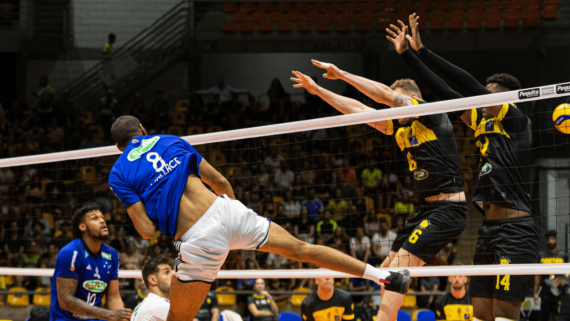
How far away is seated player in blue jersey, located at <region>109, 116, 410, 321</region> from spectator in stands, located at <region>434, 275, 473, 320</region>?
589 centimetres

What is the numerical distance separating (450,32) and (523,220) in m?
14.6

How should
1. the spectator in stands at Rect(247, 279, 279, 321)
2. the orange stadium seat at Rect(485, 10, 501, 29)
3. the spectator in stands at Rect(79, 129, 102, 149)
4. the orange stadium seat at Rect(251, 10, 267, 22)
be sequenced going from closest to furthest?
the spectator in stands at Rect(247, 279, 279, 321), the spectator in stands at Rect(79, 129, 102, 149), the orange stadium seat at Rect(485, 10, 501, 29), the orange stadium seat at Rect(251, 10, 267, 22)

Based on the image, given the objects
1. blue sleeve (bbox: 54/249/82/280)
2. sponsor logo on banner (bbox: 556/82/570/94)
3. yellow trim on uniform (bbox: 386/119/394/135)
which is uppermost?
sponsor logo on banner (bbox: 556/82/570/94)

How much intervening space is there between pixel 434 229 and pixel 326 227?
7.60 meters

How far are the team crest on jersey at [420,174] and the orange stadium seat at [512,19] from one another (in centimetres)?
1458

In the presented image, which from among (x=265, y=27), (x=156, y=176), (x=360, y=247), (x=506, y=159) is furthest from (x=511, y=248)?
(x=265, y=27)

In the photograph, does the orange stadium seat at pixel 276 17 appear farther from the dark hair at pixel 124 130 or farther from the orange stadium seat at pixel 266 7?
the dark hair at pixel 124 130

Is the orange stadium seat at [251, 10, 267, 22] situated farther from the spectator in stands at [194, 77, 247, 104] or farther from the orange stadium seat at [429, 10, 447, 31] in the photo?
the orange stadium seat at [429, 10, 447, 31]

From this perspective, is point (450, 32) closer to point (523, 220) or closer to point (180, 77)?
point (180, 77)

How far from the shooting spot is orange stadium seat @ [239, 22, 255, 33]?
63.0ft

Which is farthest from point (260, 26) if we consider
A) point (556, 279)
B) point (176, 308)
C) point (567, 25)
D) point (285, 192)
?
point (176, 308)

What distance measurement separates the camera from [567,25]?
58.1ft

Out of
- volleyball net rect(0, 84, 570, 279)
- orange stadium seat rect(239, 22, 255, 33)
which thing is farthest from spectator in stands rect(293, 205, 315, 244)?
orange stadium seat rect(239, 22, 255, 33)

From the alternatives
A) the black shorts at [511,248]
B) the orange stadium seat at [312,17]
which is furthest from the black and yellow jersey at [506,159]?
the orange stadium seat at [312,17]
